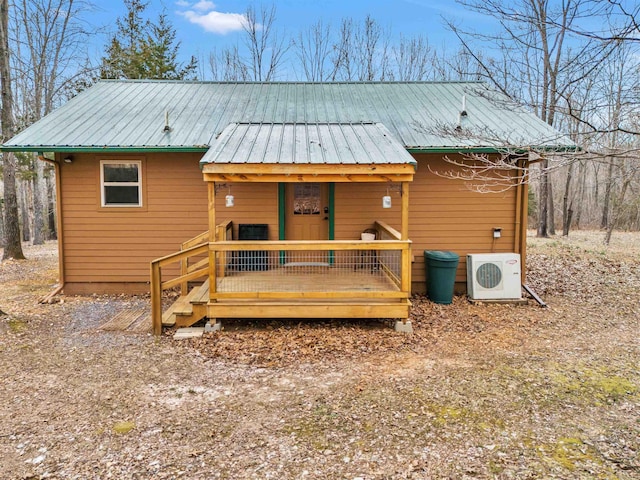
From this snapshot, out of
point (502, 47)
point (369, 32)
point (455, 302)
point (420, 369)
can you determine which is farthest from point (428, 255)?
point (369, 32)

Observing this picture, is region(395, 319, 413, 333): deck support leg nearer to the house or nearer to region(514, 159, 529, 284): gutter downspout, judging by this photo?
the house

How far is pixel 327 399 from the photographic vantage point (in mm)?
3777

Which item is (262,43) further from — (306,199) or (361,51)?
(306,199)

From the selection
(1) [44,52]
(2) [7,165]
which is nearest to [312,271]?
(2) [7,165]

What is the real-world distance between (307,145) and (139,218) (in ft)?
12.0

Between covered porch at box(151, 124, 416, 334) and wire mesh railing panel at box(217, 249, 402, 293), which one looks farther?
wire mesh railing panel at box(217, 249, 402, 293)

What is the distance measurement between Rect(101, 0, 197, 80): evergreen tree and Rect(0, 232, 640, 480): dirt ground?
13.3 m

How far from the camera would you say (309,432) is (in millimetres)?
3219

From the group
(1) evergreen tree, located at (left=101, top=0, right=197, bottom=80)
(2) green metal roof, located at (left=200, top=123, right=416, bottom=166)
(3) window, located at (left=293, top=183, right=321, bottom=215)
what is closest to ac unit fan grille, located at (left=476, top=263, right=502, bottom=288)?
(2) green metal roof, located at (left=200, top=123, right=416, bottom=166)

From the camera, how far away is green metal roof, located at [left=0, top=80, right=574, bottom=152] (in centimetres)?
716

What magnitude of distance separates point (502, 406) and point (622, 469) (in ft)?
3.16

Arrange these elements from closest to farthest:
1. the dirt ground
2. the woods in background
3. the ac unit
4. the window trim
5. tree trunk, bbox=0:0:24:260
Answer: the dirt ground
the ac unit
the window trim
tree trunk, bbox=0:0:24:260
the woods in background

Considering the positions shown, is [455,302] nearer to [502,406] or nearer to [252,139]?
[502,406]

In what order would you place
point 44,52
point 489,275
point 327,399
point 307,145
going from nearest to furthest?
1. point 327,399
2. point 307,145
3. point 489,275
4. point 44,52
